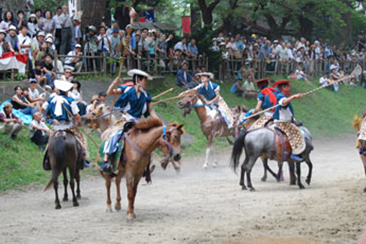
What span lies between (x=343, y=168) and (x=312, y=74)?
18698mm

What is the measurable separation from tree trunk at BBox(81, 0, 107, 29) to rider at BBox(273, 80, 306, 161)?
11979 mm

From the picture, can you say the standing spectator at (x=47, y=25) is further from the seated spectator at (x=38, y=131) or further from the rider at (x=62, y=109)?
the rider at (x=62, y=109)

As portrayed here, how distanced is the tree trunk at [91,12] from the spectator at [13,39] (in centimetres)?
566

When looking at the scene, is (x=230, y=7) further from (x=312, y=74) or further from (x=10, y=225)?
(x=10, y=225)

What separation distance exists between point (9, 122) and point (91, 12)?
368 inches

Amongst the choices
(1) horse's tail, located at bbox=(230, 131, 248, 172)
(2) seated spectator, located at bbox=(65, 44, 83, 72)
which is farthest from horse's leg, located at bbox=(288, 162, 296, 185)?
(2) seated spectator, located at bbox=(65, 44, 83, 72)

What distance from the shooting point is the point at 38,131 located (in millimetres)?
16891

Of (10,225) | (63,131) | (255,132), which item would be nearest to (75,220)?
(10,225)

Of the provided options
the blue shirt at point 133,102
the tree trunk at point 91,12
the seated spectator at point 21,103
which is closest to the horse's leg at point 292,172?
the blue shirt at point 133,102

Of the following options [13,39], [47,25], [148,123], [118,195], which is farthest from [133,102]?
[47,25]

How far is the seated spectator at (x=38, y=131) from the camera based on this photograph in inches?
658

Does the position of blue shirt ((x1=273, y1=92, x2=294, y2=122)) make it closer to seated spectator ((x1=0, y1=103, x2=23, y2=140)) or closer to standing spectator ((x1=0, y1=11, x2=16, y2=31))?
seated spectator ((x1=0, y1=103, x2=23, y2=140))

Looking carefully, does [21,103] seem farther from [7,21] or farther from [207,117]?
[207,117]

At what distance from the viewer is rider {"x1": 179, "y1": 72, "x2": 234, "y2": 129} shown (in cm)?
1906
